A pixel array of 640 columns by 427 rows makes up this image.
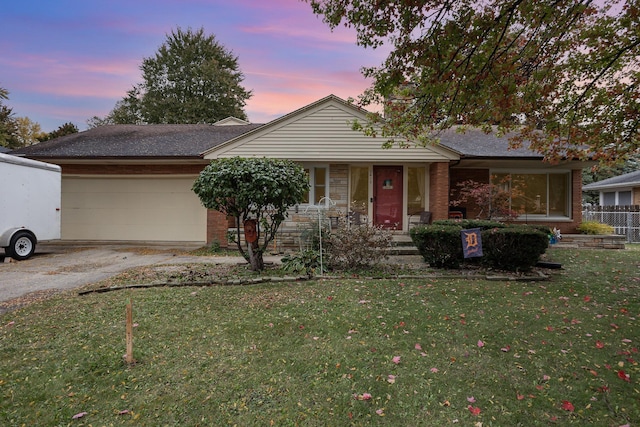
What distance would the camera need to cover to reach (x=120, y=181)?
11781 mm

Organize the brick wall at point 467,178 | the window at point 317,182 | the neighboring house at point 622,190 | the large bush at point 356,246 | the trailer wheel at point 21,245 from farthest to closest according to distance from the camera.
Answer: the neighboring house at point 622,190 → the brick wall at point 467,178 → the window at point 317,182 → the trailer wheel at point 21,245 → the large bush at point 356,246

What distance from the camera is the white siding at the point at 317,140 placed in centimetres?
1034

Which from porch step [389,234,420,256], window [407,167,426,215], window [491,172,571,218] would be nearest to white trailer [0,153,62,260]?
porch step [389,234,420,256]

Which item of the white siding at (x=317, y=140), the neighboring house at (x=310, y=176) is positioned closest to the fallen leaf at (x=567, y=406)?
the neighboring house at (x=310, y=176)

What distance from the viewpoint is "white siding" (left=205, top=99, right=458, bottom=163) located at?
10.3 meters

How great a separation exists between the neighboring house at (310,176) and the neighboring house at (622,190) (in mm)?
11856

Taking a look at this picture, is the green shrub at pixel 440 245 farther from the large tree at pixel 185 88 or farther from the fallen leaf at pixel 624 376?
the large tree at pixel 185 88

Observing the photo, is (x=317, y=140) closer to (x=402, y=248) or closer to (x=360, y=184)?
(x=360, y=184)

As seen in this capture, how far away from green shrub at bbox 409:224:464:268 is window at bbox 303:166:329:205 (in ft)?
16.2

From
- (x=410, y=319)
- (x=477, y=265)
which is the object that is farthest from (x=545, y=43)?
(x=410, y=319)

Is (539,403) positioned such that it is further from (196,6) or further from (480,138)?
(480,138)

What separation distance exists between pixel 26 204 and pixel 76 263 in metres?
2.32

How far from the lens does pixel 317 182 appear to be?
37.4ft

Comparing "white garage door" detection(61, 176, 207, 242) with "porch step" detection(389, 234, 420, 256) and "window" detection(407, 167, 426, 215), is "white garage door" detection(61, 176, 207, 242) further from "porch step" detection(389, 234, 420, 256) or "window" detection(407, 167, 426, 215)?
"window" detection(407, 167, 426, 215)
